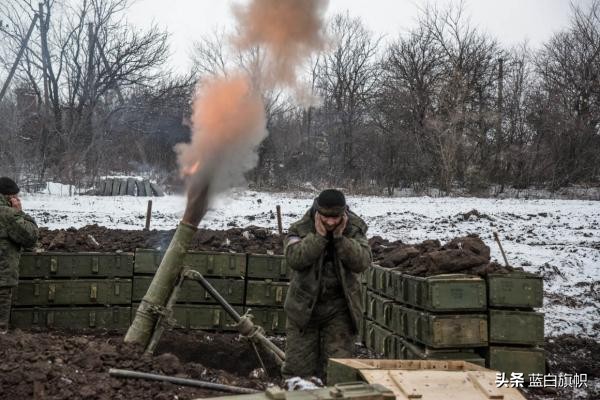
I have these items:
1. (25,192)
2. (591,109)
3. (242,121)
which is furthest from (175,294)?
(591,109)

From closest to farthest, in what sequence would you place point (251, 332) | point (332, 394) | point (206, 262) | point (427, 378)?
point (332, 394), point (427, 378), point (251, 332), point (206, 262)

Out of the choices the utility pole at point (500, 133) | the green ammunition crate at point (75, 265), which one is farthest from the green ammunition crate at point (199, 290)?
the utility pole at point (500, 133)

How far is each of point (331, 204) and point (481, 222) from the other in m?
12.1

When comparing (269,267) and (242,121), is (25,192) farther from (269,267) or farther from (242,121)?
(242,121)

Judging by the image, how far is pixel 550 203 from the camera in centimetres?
1984

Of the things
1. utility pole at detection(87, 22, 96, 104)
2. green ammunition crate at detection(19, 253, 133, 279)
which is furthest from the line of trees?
green ammunition crate at detection(19, 253, 133, 279)

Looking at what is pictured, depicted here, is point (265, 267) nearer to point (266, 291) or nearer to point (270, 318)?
point (266, 291)

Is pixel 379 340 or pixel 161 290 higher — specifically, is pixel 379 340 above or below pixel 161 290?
below

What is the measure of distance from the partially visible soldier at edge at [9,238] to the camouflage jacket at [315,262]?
4.03 m

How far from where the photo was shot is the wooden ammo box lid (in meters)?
3.40

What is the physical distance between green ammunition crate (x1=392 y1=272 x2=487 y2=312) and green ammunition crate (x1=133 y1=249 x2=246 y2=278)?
310cm

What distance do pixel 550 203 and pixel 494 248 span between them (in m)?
7.30

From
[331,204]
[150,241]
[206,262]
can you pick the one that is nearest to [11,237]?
[150,241]

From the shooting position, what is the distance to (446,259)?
23.5ft
